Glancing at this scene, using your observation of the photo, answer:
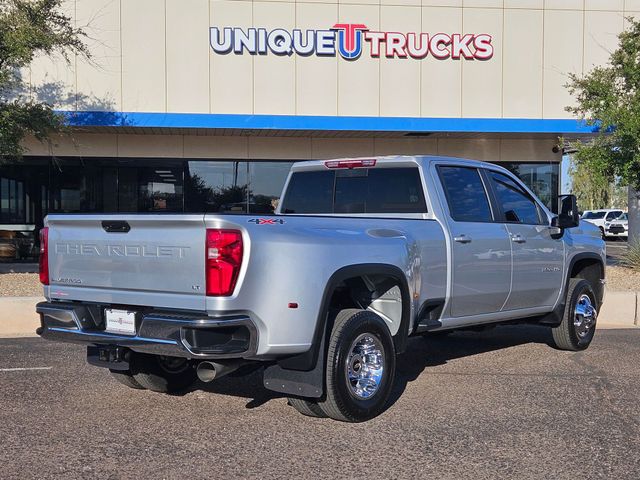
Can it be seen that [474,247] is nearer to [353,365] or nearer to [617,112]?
[353,365]

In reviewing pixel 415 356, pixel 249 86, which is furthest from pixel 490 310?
pixel 249 86

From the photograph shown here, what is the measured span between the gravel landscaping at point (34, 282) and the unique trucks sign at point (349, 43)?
6.65m

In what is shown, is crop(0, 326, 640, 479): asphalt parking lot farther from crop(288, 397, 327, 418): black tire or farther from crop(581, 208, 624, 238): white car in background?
Answer: crop(581, 208, 624, 238): white car in background

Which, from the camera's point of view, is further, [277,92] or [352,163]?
[277,92]

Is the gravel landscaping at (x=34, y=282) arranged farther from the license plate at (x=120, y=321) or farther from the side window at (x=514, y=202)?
the license plate at (x=120, y=321)

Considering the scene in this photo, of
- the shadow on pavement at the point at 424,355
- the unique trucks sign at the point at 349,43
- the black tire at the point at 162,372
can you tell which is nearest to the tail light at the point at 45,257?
the black tire at the point at 162,372

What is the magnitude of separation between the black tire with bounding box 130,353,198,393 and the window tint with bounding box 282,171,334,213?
193cm

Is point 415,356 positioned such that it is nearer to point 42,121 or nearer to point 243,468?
point 243,468

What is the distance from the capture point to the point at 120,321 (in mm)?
4992

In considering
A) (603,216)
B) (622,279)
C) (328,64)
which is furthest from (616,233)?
(622,279)

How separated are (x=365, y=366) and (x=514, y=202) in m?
2.88

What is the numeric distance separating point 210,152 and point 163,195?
1.65 m

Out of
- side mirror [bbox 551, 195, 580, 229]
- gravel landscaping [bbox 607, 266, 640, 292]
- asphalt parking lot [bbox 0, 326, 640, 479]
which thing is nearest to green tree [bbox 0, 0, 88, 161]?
asphalt parking lot [bbox 0, 326, 640, 479]

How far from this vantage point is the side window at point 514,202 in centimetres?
713
